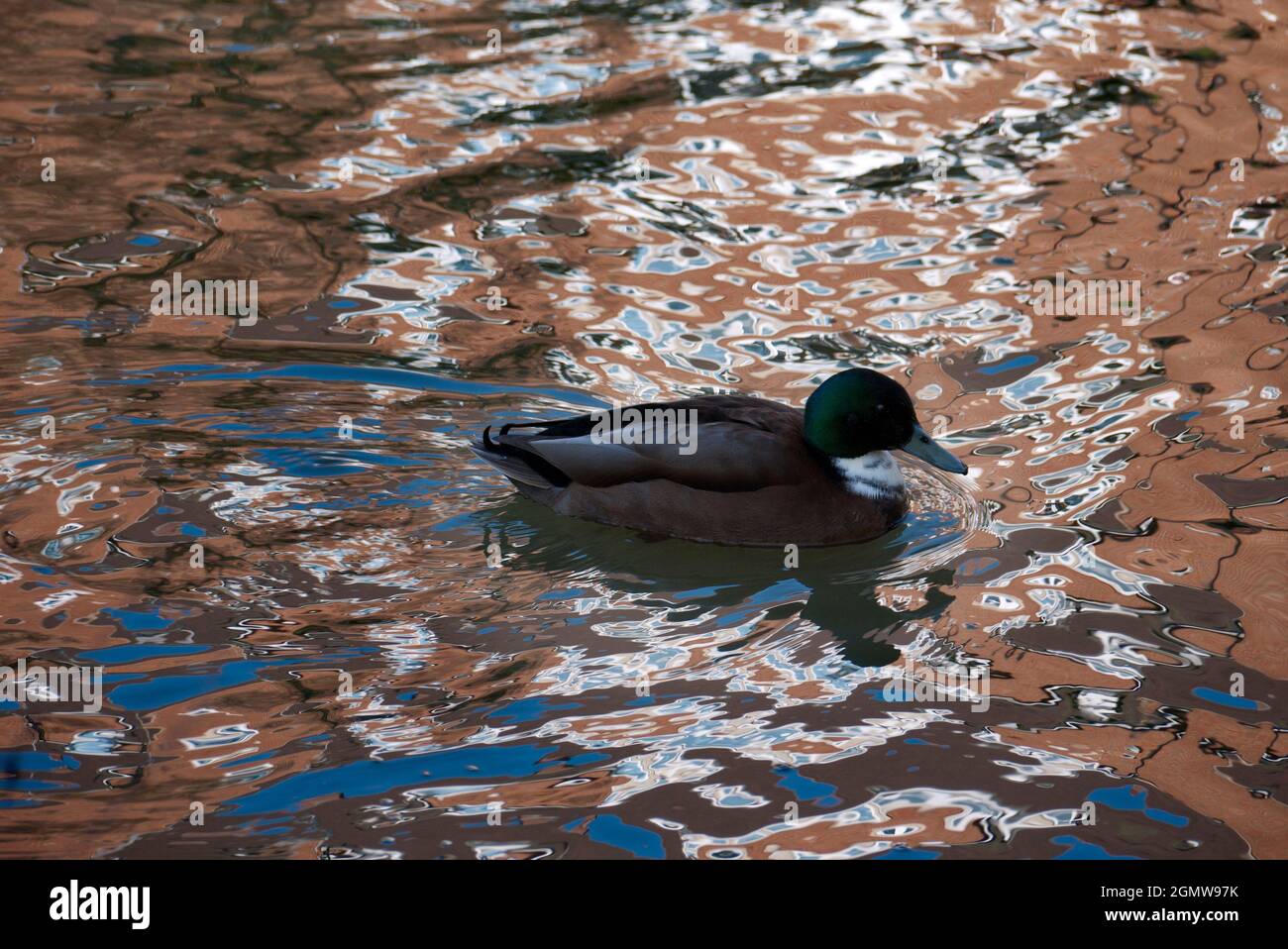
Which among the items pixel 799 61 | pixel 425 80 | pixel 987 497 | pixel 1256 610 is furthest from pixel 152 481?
pixel 799 61

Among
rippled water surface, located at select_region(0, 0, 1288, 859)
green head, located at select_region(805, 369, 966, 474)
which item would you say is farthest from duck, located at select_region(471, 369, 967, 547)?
rippled water surface, located at select_region(0, 0, 1288, 859)

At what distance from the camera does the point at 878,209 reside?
9.59m

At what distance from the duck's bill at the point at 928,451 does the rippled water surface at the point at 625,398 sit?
365mm

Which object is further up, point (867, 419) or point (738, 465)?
point (867, 419)

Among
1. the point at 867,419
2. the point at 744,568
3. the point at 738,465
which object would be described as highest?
the point at 867,419

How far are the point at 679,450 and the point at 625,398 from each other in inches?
44.4

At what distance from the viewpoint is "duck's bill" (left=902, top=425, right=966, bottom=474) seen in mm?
6434

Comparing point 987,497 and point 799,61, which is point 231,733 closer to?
point 987,497

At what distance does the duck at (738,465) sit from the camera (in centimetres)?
639

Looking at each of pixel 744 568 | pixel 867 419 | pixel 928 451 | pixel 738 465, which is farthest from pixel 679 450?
pixel 928 451

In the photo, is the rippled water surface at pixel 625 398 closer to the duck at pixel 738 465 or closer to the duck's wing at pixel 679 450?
the duck at pixel 738 465

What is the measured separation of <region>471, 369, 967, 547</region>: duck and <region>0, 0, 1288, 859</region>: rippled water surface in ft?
0.49

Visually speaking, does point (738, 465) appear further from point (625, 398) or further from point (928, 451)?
point (625, 398)

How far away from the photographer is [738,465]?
635cm
